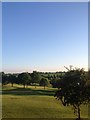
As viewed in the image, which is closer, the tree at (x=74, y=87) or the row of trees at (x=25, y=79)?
the tree at (x=74, y=87)

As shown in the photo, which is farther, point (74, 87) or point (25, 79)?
point (25, 79)

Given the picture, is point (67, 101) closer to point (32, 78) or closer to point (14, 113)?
point (14, 113)

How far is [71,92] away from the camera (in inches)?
1433

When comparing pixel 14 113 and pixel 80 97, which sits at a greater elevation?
pixel 80 97

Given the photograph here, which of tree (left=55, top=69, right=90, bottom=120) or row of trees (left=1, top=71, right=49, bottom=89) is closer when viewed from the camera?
tree (left=55, top=69, right=90, bottom=120)

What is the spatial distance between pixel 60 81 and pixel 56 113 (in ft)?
31.8

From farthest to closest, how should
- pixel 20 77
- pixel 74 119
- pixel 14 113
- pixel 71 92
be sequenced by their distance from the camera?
1. pixel 20 77
2. pixel 14 113
3. pixel 74 119
4. pixel 71 92

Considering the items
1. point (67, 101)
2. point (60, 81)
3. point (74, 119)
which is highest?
point (60, 81)

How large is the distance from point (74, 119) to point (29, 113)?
319 inches

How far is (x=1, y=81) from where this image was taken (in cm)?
10838

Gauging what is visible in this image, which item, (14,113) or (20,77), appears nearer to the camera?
(14,113)

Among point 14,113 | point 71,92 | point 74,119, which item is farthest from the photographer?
point 14,113

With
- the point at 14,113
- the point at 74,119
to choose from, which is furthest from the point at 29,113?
the point at 74,119

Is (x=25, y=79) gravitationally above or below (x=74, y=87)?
below
